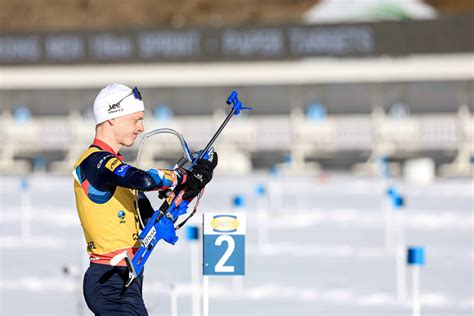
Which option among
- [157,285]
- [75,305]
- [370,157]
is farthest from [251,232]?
[370,157]

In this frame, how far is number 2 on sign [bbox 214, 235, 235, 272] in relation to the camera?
6949 mm

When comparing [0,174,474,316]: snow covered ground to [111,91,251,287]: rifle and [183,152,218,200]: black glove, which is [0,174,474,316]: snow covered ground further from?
[183,152,218,200]: black glove

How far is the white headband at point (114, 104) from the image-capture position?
18.4 feet

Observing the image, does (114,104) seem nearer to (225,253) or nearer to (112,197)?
(112,197)

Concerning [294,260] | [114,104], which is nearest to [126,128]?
[114,104]

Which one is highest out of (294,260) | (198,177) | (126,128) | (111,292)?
(126,128)

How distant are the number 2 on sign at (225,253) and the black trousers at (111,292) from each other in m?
1.44

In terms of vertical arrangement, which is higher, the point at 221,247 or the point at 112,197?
the point at 112,197

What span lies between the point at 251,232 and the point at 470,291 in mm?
6943

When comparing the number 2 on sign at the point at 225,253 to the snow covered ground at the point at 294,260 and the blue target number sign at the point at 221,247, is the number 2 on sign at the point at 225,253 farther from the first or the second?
the snow covered ground at the point at 294,260

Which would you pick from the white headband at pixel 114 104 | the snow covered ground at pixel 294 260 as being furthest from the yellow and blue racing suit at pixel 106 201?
the snow covered ground at pixel 294 260

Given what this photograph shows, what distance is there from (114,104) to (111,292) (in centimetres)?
89

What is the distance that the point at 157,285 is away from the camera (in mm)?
12445

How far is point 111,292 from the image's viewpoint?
→ 5477mm
